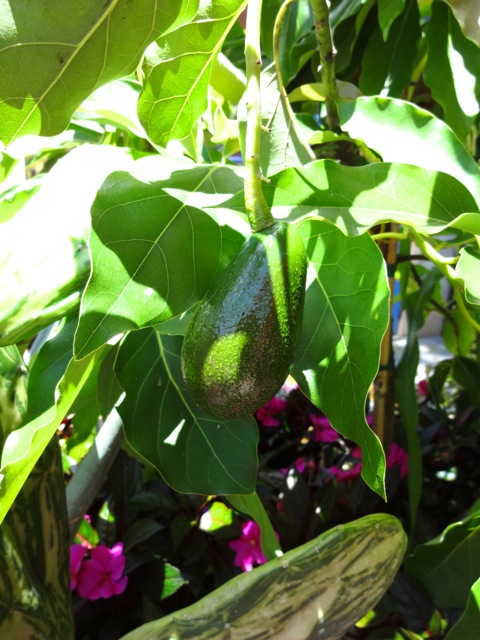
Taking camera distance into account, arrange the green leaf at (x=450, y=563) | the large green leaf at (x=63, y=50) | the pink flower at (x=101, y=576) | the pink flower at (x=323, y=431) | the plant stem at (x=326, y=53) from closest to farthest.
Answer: the large green leaf at (x=63, y=50) < the plant stem at (x=326, y=53) < the green leaf at (x=450, y=563) < the pink flower at (x=101, y=576) < the pink flower at (x=323, y=431)

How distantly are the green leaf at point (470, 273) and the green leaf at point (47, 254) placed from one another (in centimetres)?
22

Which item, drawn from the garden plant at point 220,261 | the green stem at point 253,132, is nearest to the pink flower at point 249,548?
the garden plant at point 220,261

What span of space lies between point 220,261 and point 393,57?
0.38 m

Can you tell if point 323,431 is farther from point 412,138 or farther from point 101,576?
point 412,138

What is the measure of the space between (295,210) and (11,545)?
1.06 ft

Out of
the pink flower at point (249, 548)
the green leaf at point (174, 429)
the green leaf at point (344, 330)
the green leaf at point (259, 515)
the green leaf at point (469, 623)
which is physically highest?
the green leaf at point (344, 330)

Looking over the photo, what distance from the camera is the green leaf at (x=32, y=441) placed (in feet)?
1.04

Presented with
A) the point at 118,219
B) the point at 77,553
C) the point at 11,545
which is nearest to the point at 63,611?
the point at 11,545

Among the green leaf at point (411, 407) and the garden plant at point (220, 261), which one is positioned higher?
the garden plant at point (220, 261)

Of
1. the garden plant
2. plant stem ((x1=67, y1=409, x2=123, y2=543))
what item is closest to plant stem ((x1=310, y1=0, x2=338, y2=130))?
the garden plant

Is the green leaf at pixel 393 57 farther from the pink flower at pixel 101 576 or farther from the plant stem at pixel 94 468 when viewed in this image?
the pink flower at pixel 101 576

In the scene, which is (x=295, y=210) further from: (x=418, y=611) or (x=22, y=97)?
(x=418, y=611)

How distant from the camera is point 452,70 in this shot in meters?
0.54

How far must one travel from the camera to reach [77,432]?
2.53 ft
